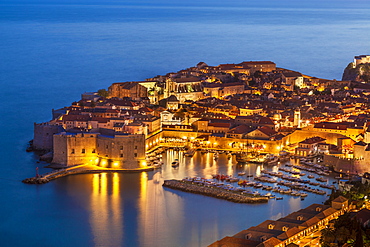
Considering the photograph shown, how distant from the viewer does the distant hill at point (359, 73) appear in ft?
93.2

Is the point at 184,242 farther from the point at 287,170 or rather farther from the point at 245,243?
the point at 287,170

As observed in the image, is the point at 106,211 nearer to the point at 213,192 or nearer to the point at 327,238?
the point at 213,192

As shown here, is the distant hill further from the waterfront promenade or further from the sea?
the waterfront promenade

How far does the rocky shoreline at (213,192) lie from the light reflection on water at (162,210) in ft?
0.48

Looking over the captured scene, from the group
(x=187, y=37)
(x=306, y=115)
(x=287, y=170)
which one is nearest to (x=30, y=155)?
(x=287, y=170)

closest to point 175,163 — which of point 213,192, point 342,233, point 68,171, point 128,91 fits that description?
point 68,171

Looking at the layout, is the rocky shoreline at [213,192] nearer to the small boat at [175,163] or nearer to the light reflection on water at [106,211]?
the light reflection on water at [106,211]

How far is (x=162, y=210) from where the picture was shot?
A: 1369 centimetres

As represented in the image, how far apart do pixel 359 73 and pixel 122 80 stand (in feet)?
29.9

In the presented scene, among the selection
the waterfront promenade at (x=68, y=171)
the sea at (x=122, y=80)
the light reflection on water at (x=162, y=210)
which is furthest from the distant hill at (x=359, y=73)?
the waterfront promenade at (x=68, y=171)

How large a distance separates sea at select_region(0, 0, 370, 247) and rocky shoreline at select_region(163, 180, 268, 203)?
0.69 ft

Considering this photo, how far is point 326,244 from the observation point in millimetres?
11023

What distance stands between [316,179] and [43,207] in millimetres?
5440

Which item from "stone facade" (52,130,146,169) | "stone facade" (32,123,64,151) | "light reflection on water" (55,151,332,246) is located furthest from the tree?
"stone facade" (32,123,64,151)
